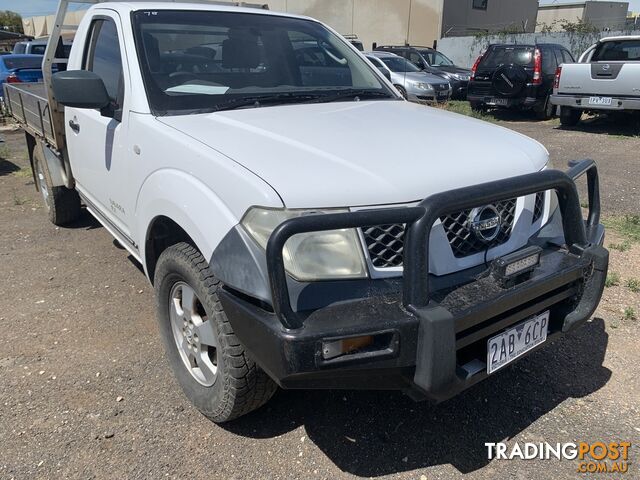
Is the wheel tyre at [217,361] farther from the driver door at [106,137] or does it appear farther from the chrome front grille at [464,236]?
the chrome front grille at [464,236]

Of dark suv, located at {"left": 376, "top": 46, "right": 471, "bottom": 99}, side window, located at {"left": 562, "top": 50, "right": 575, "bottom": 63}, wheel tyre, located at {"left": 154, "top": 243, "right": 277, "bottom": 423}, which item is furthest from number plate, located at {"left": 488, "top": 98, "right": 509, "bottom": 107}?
wheel tyre, located at {"left": 154, "top": 243, "right": 277, "bottom": 423}

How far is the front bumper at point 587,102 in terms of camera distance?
32.0 feet

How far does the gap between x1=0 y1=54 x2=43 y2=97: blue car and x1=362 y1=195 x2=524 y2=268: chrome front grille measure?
37.3ft

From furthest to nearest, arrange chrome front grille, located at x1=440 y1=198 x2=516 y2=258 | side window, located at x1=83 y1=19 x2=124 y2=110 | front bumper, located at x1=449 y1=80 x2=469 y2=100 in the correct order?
front bumper, located at x1=449 y1=80 x2=469 y2=100
side window, located at x1=83 y1=19 x2=124 y2=110
chrome front grille, located at x1=440 y1=198 x2=516 y2=258

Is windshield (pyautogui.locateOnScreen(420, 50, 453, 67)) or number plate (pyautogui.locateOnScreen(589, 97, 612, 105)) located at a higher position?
windshield (pyautogui.locateOnScreen(420, 50, 453, 67))

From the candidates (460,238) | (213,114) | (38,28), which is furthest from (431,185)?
(38,28)

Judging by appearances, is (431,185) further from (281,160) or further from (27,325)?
(27,325)

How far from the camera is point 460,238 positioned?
2.22 m

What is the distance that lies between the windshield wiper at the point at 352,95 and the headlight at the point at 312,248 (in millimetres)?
1416

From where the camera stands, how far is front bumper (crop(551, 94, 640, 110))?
384 inches

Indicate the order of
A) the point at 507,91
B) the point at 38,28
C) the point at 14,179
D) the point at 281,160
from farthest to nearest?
the point at 38,28
the point at 507,91
the point at 14,179
the point at 281,160

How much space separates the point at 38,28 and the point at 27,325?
4934 cm

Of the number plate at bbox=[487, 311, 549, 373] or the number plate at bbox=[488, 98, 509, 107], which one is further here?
the number plate at bbox=[488, 98, 509, 107]

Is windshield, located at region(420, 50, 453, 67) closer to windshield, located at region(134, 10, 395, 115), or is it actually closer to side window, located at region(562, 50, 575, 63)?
side window, located at region(562, 50, 575, 63)
